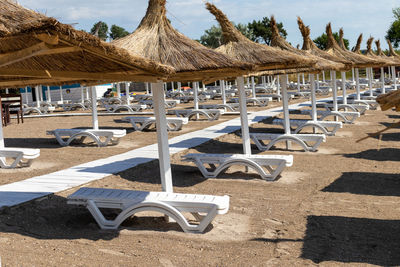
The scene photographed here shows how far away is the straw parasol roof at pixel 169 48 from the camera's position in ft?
21.5

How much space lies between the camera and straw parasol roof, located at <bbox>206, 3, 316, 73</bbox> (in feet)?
28.4

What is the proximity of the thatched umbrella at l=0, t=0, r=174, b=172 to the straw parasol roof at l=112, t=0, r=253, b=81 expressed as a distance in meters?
1.25

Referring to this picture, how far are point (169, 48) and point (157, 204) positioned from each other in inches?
98.0

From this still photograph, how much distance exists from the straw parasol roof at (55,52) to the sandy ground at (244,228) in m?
1.70

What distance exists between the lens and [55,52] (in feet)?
13.1

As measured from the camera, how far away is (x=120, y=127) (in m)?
16.1

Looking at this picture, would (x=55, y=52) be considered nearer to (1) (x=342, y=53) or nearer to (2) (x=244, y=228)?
(2) (x=244, y=228)

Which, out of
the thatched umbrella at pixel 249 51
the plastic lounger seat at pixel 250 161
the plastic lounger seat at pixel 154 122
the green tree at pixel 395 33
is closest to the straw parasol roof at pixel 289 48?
the thatched umbrella at pixel 249 51

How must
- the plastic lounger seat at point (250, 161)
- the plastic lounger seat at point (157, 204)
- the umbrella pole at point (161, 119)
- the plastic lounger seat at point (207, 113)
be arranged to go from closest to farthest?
the plastic lounger seat at point (157, 204) < the umbrella pole at point (161, 119) < the plastic lounger seat at point (250, 161) < the plastic lounger seat at point (207, 113)

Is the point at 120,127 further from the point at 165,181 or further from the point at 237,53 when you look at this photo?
the point at 165,181

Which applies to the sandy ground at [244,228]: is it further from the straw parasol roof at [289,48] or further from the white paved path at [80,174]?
the straw parasol roof at [289,48]

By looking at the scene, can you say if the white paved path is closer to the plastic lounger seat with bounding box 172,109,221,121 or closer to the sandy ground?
the sandy ground

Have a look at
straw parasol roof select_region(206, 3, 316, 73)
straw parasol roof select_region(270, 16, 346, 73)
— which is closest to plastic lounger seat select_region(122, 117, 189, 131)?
straw parasol roof select_region(270, 16, 346, 73)

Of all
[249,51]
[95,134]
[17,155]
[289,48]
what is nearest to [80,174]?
[17,155]
